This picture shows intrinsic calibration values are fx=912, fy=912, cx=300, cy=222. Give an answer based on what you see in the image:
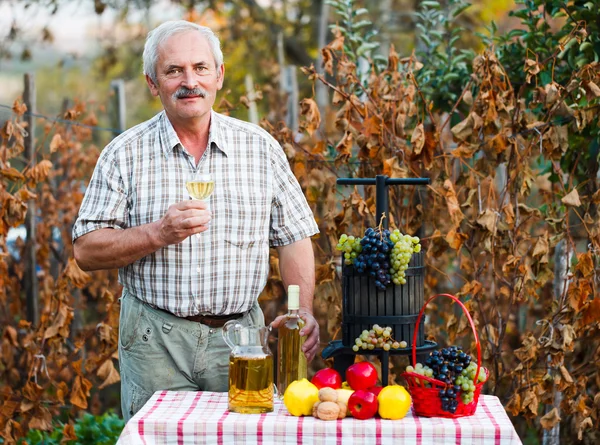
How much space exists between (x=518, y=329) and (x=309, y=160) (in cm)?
215

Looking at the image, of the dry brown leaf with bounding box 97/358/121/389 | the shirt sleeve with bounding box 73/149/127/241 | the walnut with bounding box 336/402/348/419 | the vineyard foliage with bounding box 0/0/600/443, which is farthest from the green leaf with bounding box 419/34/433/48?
the walnut with bounding box 336/402/348/419

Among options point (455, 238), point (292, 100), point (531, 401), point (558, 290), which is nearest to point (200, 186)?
point (455, 238)

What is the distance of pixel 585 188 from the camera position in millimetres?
4285

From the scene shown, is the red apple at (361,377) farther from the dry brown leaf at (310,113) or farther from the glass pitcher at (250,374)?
the dry brown leaf at (310,113)

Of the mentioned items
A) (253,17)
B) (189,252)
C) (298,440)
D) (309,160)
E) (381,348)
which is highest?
(253,17)

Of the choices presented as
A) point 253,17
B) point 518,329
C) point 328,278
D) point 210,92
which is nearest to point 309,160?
point 328,278

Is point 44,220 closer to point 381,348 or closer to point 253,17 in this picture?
point 381,348

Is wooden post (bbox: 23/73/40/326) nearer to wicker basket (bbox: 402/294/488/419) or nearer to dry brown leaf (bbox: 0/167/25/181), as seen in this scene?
dry brown leaf (bbox: 0/167/25/181)

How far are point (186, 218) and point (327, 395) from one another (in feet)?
2.13

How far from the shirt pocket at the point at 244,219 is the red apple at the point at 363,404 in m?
0.77

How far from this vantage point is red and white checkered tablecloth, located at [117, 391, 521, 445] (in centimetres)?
250

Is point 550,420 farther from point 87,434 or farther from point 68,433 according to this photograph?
point 87,434

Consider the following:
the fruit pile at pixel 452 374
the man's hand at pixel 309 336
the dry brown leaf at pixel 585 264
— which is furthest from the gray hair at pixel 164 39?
the dry brown leaf at pixel 585 264

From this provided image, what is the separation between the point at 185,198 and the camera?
10.2 ft
